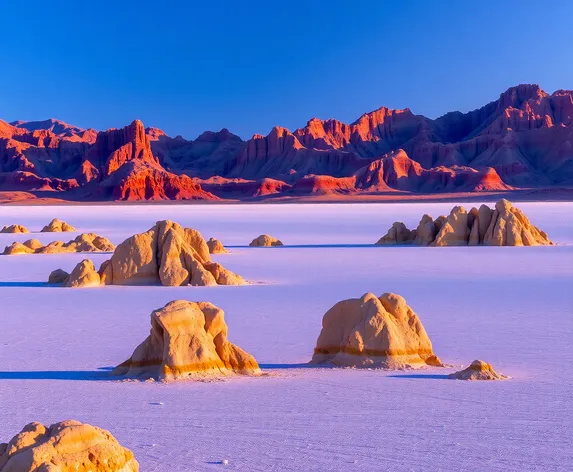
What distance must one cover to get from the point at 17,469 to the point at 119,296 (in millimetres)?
10485

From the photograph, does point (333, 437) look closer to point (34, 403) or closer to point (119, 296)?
point (34, 403)

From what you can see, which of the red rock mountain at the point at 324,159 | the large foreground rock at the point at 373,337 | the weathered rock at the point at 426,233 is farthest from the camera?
the red rock mountain at the point at 324,159

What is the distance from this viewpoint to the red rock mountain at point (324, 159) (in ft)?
421

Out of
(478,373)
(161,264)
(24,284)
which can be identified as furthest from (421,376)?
(24,284)

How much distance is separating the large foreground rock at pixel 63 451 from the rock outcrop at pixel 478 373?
3848mm

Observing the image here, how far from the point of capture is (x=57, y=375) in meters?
8.02

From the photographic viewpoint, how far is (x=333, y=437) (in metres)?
5.81

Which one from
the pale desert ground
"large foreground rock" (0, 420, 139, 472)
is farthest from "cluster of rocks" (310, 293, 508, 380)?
"large foreground rock" (0, 420, 139, 472)

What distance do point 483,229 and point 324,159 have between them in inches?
5122

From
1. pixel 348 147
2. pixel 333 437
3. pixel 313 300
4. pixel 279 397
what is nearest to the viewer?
pixel 333 437

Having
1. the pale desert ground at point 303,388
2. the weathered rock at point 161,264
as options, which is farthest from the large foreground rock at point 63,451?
the weathered rock at point 161,264

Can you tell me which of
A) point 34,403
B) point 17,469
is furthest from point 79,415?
point 17,469

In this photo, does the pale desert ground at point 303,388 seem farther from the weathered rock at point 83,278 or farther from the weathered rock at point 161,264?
the weathered rock at point 161,264

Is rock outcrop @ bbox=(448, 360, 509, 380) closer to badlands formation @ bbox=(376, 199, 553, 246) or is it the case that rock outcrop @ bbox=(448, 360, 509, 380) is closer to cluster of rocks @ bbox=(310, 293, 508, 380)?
cluster of rocks @ bbox=(310, 293, 508, 380)
